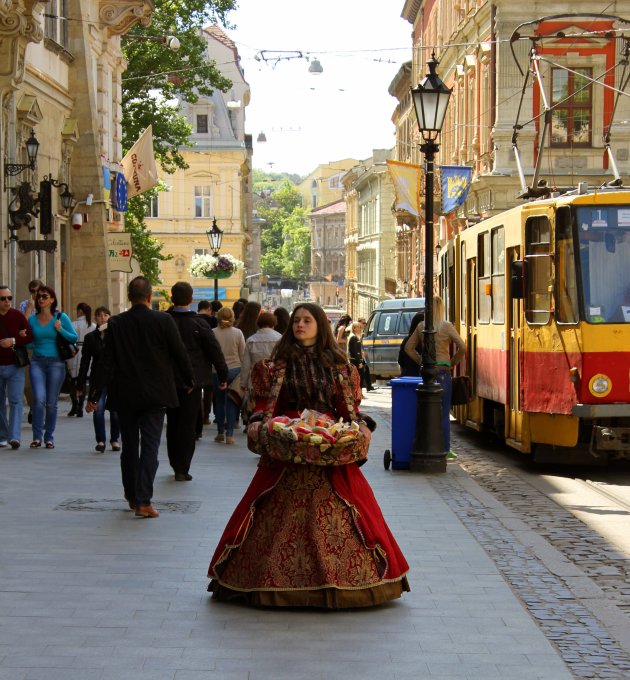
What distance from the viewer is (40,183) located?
990 inches

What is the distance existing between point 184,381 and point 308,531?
164 inches

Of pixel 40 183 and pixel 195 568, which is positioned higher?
pixel 40 183

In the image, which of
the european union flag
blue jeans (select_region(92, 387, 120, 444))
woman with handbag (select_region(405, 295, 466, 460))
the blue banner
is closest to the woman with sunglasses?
blue jeans (select_region(92, 387, 120, 444))

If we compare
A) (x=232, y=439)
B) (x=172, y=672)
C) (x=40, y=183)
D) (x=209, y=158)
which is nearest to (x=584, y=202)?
(x=232, y=439)

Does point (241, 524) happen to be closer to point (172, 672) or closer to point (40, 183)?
point (172, 672)

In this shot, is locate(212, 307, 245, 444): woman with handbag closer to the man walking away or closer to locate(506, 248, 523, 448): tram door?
the man walking away

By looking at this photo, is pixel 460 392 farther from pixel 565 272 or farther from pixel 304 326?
pixel 304 326

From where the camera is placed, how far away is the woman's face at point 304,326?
7836mm

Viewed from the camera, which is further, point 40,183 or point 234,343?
point 40,183

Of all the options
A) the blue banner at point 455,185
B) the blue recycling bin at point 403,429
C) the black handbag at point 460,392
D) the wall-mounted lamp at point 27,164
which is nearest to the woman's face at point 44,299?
the blue recycling bin at point 403,429

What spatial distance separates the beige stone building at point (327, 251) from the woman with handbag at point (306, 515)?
149129mm

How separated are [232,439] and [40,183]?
9127 mm

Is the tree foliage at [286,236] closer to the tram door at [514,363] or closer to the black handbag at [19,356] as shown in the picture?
the tram door at [514,363]

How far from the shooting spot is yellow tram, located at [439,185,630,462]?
14688 millimetres
